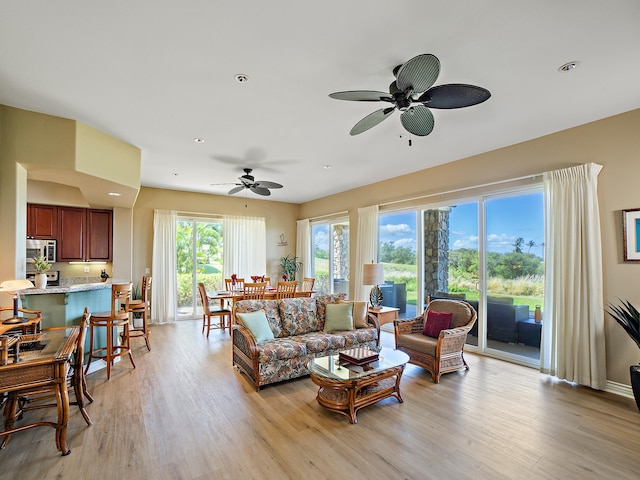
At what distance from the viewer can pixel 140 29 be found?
→ 217cm

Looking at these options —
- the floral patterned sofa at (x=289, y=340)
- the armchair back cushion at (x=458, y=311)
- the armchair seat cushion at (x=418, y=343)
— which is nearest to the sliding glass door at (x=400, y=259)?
the armchair back cushion at (x=458, y=311)

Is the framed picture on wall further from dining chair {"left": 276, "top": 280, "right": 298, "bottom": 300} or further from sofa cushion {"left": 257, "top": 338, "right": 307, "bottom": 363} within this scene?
dining chair {"left": 276, "top": 280, "right": 298, "bottom": 300}

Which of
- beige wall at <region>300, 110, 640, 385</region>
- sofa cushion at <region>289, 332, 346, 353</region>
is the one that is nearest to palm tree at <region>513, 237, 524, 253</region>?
beige wall at <region>300, 110, 640, 385</region>

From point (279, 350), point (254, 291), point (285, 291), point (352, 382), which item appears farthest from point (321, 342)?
point (254, 291)

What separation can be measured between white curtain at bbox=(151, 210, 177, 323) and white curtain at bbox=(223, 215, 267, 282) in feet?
4.10

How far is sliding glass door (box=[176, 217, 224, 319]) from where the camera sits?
7.57 m

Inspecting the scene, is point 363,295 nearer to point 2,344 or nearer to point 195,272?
point 195,272

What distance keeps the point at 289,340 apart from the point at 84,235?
198 inches

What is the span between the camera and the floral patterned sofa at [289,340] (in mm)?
3591

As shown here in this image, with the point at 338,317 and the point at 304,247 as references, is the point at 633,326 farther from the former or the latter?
the point at 304,247

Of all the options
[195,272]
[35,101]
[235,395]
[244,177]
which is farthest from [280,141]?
[195,272]

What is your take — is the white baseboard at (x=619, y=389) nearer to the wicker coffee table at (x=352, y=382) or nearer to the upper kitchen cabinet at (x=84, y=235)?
the wicker coffee table at (x=352, y=382)

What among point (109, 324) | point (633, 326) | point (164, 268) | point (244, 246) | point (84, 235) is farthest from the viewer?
point (244, 246)

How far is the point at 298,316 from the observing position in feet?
14.8
